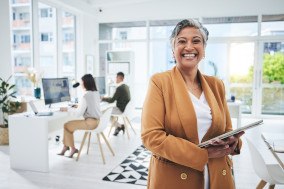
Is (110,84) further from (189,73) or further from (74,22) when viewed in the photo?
(189,73)

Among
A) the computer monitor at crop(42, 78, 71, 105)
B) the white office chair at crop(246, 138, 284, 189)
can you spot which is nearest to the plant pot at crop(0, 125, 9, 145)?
the computer monitor at crop(42, 78, 71, 105)

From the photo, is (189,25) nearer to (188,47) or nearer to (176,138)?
(188,47)

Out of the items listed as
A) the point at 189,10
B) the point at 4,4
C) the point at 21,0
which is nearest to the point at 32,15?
the point at 21,0

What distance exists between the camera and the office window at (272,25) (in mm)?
7504

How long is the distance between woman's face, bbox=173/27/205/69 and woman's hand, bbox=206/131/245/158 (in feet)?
1.19

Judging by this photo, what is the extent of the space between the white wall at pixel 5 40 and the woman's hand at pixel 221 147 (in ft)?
16.6

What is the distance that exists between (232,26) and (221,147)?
289 inches

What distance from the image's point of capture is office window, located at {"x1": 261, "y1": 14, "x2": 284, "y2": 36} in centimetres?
750

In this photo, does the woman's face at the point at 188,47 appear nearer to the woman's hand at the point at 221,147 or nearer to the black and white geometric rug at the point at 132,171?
the woman's hand at the point at 221,147

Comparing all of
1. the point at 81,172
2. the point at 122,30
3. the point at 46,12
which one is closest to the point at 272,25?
the point at 122,30

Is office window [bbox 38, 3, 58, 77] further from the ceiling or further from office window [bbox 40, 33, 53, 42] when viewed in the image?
the ceiling

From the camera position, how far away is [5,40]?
17.1 ft

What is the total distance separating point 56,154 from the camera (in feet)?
14.4

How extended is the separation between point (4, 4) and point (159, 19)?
14.3 ft
